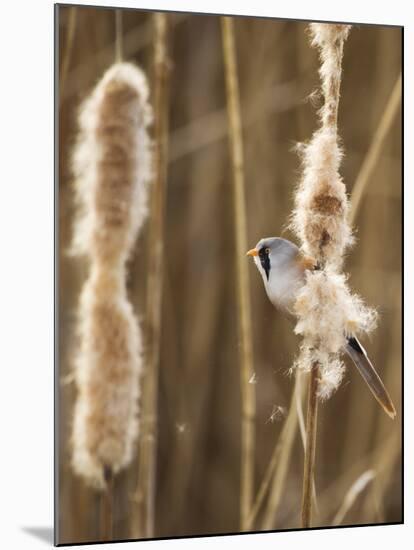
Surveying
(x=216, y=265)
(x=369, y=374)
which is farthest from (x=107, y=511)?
(x=369, y=374)

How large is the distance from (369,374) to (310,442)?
41cm

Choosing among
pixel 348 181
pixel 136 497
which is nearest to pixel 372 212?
pixel 348 181

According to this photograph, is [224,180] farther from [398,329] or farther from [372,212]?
[398,329]

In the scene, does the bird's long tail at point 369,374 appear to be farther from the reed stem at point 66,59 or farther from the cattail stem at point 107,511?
the reed stem at point 66,59

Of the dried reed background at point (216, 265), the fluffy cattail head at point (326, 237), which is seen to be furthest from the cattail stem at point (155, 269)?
the fluffy cattail head at point (326, 237)

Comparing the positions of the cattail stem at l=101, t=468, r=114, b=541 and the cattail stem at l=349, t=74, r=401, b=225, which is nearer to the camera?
the cattail stem at l=101, t=468, r=114, b=541

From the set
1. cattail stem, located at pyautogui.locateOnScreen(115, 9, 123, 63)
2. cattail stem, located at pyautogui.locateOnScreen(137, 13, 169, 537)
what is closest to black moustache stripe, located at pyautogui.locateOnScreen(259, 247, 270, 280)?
cattail stem, located at pyautogui.locateOnScreen(137, 13, 169, 537)

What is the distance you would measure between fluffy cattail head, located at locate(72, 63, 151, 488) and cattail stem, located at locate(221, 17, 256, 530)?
24cm

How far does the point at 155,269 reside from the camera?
7.47 ft

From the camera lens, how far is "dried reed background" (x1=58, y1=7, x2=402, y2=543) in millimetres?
2219

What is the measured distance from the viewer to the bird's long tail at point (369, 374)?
2.41 m

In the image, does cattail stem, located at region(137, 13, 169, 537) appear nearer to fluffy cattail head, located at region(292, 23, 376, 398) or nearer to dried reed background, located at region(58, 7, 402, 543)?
dried reed background, located at region(58, 7, 402, 543)

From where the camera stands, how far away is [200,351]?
231 cm

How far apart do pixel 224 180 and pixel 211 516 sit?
29.9 inches
